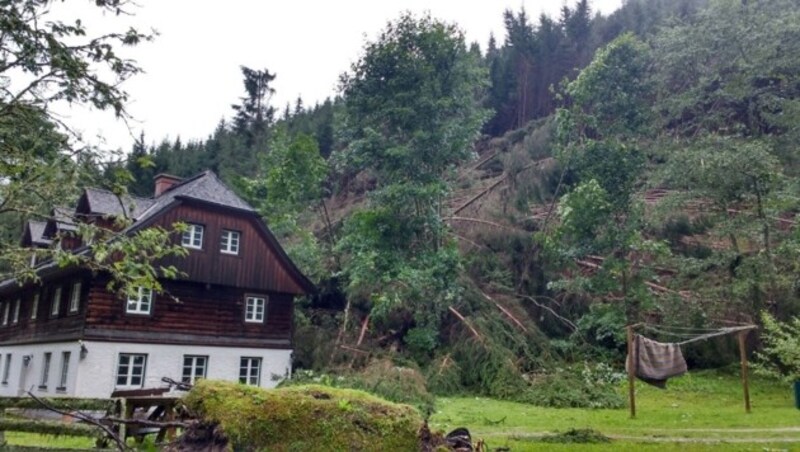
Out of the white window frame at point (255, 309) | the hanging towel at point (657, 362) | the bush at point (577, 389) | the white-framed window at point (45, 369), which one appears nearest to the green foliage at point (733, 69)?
the bush at point (577, 389)

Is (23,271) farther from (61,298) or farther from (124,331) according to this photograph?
(61,298)

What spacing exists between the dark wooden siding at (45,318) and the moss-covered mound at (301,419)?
17154mm

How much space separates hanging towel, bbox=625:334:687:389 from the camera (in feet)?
50.9

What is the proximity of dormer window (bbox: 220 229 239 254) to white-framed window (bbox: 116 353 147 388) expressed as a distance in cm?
491

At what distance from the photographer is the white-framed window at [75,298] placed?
21.0 metres

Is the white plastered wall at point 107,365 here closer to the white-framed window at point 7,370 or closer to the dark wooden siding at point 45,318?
the white-framed window at point 7,370

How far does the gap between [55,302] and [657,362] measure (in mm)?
20304

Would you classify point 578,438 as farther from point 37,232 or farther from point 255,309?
point 37,232

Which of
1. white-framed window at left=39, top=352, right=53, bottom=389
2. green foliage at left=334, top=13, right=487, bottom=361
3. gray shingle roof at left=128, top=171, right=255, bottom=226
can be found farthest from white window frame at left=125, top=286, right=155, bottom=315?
green foliage at left=334, top=13, right=487, bottom=361

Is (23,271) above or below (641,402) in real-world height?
above

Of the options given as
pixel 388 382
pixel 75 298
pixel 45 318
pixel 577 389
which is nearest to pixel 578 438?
pixel 388 382

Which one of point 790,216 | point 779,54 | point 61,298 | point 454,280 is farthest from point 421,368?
point 779,54

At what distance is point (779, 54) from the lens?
79.5ft

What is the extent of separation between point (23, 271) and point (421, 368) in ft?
57.7
